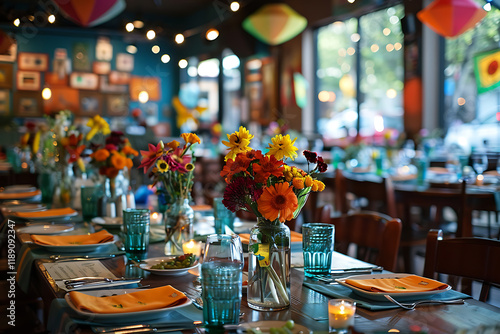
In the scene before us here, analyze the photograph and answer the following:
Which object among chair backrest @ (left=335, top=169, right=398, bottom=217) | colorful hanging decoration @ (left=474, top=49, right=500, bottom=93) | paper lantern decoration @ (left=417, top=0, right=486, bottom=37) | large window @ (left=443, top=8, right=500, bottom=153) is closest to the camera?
chair backrest @ (left=335, top=169, right=398, bottom=217)

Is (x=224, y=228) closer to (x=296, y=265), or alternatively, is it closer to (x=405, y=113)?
(x=296, y=265)

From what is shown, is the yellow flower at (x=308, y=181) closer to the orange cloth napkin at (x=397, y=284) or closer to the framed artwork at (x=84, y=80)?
the orange cloth napkin at (x=397, y=284)

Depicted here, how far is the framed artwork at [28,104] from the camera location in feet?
40.9

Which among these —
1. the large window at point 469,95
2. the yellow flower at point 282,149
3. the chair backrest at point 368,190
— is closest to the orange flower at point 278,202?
the yellow flower at point 282,149

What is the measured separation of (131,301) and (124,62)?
41.7ft

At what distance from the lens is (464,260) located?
155 cm

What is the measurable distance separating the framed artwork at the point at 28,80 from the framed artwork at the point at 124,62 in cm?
186

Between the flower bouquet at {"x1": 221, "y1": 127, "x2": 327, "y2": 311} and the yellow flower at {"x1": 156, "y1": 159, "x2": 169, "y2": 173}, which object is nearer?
the flower bouquet at {"x1": 221, "y1": 127, "x2": 327, "y2": 311}

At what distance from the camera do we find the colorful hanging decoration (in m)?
6.14

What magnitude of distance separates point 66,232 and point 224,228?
640mm

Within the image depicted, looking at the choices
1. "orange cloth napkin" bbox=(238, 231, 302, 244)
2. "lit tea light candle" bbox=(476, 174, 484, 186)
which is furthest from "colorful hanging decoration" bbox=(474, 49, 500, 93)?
"orange cloth napkin" bbox=(238, 231, 302, 244)

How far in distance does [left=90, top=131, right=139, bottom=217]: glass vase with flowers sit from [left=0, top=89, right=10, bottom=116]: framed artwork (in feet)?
36.3

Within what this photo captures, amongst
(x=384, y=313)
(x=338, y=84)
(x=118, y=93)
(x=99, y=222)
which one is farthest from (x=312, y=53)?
(x=384, y=313)

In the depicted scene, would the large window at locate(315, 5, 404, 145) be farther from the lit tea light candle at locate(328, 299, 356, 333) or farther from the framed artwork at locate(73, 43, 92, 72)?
the lit tea light candle at locate(328, 299, 356, 333)
